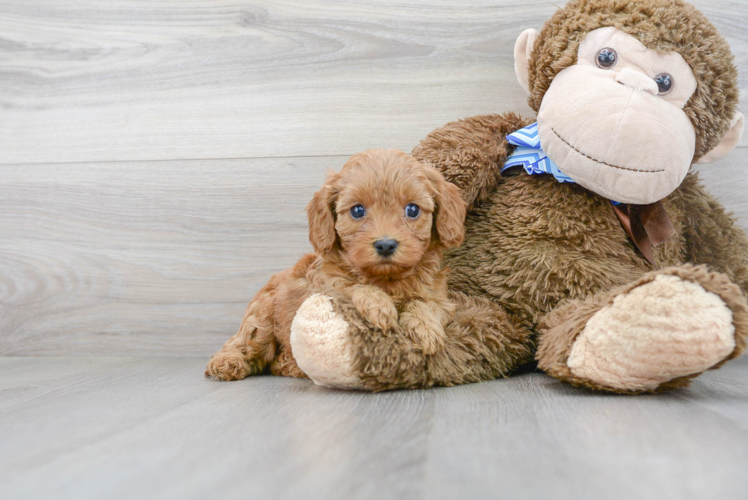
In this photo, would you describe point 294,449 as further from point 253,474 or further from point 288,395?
point 288,395

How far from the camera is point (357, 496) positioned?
575mm

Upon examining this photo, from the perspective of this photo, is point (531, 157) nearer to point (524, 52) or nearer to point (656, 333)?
point (524, 52)

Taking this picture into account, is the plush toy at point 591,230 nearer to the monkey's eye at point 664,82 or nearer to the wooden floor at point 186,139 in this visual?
the monkey's eye at point 664,82

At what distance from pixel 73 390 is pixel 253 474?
0.70 m

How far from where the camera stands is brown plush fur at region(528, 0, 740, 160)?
1082 millimetres

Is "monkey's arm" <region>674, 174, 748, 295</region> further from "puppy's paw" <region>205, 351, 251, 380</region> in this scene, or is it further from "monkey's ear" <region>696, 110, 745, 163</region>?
"puppy's paw" <region>205, 351, 251, 380</region>

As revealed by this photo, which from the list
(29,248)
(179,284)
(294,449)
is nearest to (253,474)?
(294,449)

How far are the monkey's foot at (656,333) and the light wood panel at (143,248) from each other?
2.74 feet

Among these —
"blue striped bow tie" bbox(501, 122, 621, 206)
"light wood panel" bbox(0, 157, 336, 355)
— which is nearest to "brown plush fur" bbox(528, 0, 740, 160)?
"blue striped bow tie" bbox(501, 122, 621, 206)

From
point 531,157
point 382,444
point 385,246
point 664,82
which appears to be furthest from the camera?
point 531,157

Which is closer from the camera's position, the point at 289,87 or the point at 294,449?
the point at 294,449

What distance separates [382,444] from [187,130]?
1166 mm

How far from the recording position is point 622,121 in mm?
1025

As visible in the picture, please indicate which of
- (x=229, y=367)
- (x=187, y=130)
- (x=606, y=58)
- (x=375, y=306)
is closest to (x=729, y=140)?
(x=606, y=58)
